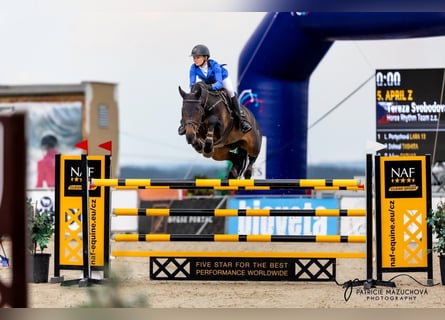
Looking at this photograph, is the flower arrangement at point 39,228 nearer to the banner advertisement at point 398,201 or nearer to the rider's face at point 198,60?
the rider's face at point 198,60

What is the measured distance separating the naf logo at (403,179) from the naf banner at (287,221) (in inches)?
141

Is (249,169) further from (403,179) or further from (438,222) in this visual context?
(438,222)

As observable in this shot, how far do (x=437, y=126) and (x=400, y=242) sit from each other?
61.7 inches

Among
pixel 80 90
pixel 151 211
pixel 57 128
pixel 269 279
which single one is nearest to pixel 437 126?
pixel 269 279

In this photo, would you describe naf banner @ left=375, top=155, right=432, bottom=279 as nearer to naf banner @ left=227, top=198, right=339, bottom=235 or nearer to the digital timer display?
the digital timer display

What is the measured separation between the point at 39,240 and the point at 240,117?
1463mm

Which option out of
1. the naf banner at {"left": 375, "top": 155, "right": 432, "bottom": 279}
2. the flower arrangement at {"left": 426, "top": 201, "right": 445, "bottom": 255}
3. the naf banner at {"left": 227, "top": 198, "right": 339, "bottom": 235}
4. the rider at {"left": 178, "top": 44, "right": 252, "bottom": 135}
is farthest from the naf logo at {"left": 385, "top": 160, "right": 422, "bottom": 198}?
the naf banner at {"left": 227, "top": 198, "right": 339, "bottom": 235}

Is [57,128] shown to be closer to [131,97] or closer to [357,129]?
[131,97]

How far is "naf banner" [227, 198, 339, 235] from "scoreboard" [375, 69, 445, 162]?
1.85 metres

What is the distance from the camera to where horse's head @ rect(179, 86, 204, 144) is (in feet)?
17.1

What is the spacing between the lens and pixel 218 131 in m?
5.55

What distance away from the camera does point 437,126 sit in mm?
6734

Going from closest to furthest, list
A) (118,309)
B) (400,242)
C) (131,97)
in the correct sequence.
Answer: (118,309) < (400,242) < (131,97)

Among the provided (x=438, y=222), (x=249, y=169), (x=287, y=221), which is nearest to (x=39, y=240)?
(x=249, y=169)
